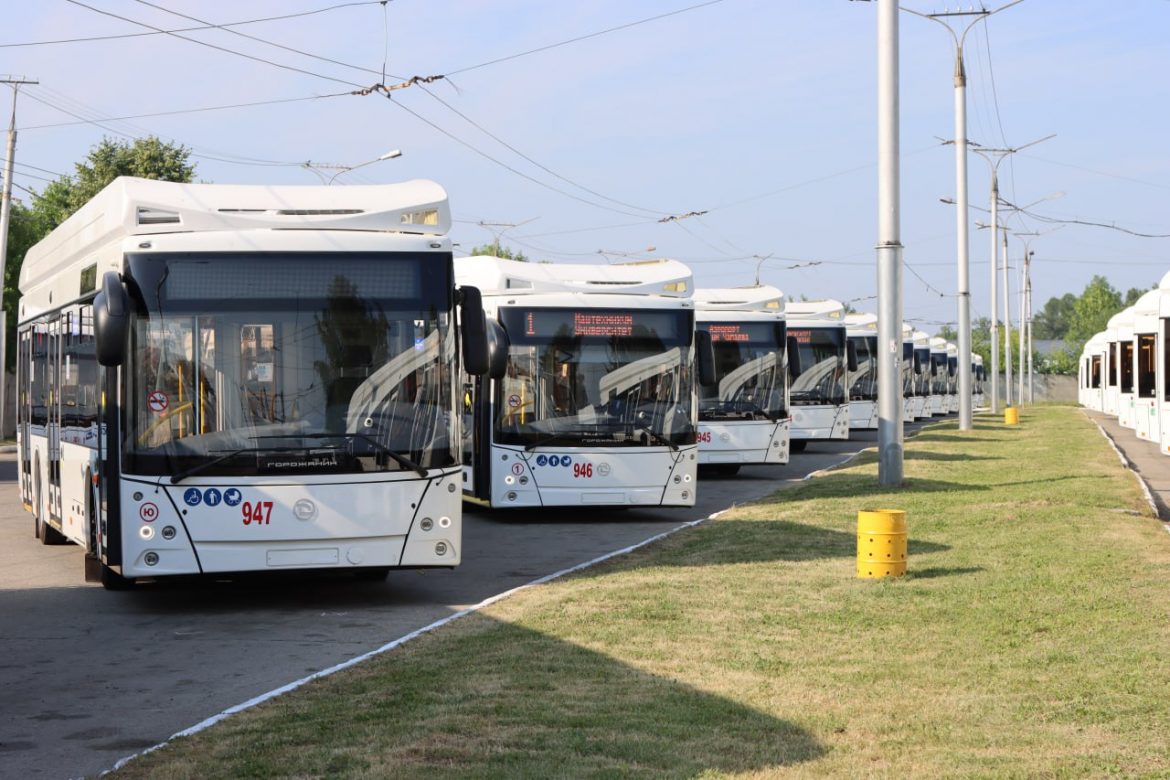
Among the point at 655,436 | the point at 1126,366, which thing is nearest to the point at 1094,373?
the point at 1126,366

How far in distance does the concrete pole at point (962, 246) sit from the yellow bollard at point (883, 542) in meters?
31.5

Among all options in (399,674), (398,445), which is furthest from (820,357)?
(399,674)

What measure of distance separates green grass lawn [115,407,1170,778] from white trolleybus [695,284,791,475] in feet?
38.4

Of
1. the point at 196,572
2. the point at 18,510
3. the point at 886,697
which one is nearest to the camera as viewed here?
the point at 886,697

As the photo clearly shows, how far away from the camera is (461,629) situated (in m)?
10.7

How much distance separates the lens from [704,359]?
67.4 ft

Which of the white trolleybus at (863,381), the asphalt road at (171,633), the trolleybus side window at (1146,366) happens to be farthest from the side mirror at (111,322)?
the white trolleybus at (863,381)

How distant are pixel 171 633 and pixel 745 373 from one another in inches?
702

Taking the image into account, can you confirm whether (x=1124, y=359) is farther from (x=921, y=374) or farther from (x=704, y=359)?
(x=704, y=359)

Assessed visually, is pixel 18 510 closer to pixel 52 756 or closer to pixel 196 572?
pixel 196 572

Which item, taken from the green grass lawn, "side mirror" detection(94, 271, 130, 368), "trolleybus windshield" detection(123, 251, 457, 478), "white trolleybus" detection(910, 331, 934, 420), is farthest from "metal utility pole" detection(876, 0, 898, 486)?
"white trolleybus" detection(910, 331, 934, 420)

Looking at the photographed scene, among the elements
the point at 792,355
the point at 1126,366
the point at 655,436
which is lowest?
the point at 655,436

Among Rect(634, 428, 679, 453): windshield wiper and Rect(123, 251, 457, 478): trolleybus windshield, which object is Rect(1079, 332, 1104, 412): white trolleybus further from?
Rect(123, 251, 457, 478): trolleybus windshield

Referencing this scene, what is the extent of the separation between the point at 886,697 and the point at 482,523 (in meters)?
12.2
